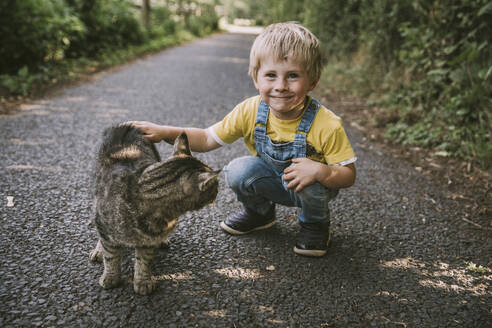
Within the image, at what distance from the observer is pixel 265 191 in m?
2.53

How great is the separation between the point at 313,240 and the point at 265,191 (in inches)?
19.2

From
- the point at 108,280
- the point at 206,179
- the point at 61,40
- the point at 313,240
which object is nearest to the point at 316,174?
the point at 313,240

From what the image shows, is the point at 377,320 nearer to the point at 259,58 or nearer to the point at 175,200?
the point at 175,200

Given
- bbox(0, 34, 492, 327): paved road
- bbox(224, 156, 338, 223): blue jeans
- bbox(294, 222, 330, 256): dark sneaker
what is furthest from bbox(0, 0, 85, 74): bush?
bbox(294, 222, 330, 256): dark sneaker

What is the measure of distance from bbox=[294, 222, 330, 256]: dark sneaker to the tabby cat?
82 cm

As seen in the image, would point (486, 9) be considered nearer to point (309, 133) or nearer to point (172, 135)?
point (309, 133)

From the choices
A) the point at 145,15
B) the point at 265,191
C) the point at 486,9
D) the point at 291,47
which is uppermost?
the point at 486,9

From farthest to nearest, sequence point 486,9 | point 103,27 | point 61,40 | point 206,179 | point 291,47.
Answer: point 103,27 → point 61,40 → point 486,9 → point 291,47 → point 206,179

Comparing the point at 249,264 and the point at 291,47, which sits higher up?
the point at 291,47

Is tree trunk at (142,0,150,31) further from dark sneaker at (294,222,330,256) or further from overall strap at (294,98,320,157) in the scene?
dark sneaker at (294,222,330,256)

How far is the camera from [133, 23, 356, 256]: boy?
2.17 metres

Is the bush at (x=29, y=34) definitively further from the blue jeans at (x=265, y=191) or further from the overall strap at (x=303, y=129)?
the overall strap at (x=303, y=129)

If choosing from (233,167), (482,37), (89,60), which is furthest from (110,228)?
(89,60)

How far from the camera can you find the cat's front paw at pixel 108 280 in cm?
200
